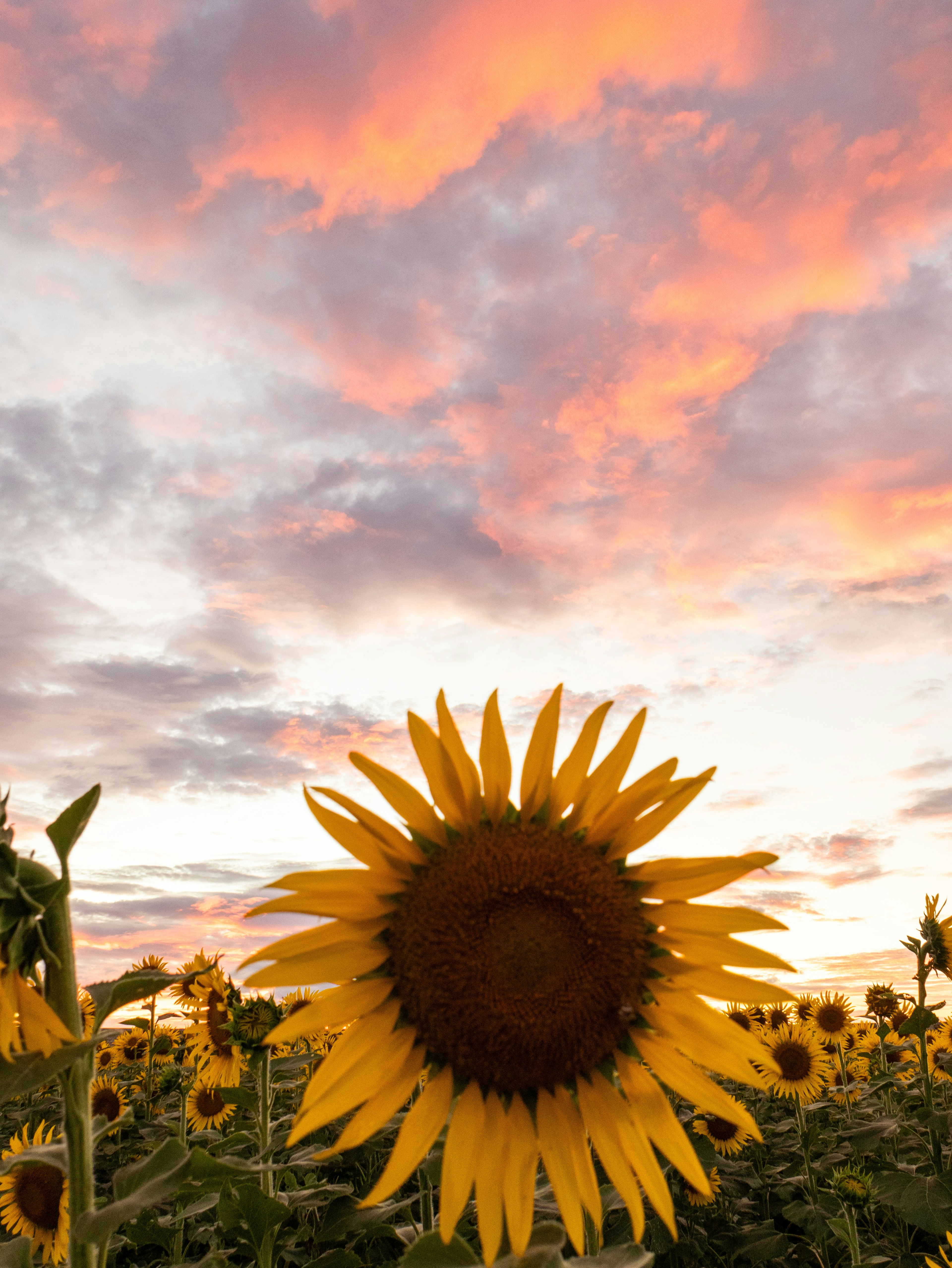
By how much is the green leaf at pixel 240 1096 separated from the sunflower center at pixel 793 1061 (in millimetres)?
7300

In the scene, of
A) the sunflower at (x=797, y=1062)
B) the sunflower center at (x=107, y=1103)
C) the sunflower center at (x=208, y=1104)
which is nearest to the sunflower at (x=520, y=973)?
the sunflower center at (x=208, y=1104)

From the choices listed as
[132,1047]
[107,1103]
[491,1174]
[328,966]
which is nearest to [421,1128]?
[491,1174]

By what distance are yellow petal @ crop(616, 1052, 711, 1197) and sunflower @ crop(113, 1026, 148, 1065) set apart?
1151cm

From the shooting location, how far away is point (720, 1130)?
936 centimetres

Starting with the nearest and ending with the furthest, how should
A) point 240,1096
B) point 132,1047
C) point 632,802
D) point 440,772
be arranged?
point 440,772
point 632,802
point 240,1096
point 132,1047

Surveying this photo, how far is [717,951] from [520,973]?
564mm

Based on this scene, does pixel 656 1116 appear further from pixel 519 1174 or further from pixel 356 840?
pixel 356 840

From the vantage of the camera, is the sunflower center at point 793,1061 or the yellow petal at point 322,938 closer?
the yellow petal at point 322,938

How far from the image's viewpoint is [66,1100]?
7.97 feet

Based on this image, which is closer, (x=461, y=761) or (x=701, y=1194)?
(x=461, y=761)

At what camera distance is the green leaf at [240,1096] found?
14.0 feet

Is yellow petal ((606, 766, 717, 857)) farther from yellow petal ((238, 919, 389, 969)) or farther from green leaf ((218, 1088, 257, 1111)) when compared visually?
green leaf ((218, 1088, 257, 1111))

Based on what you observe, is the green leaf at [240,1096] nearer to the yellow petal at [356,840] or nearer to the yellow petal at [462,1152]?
the yellow petal at [462,1152]

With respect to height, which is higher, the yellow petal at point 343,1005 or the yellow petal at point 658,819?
the yellow petal at point 658,819
